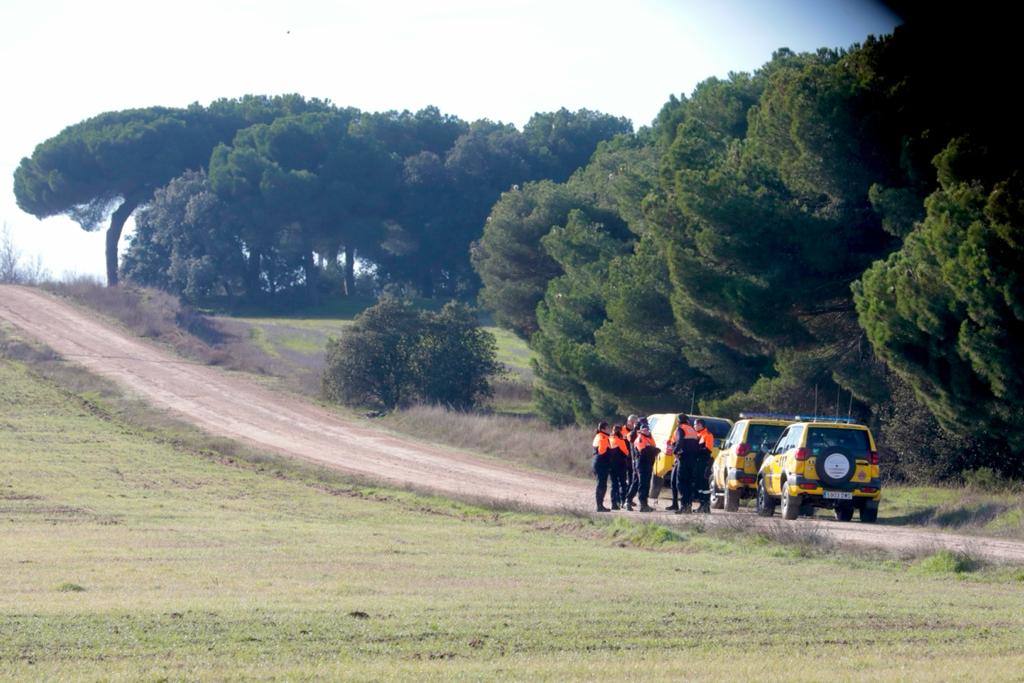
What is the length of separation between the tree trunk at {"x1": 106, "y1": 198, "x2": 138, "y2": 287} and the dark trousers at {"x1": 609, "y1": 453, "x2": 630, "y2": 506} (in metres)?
74.8

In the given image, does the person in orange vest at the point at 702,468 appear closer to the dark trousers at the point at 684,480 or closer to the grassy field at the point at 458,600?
the dark trousers at the point at 684,480

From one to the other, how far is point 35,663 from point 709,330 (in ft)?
90.4

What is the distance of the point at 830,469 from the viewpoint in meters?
23.3

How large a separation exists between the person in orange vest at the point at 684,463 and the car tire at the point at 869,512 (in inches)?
134

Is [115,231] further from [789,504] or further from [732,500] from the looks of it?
[789,504]

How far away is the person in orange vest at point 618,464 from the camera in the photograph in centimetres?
2655

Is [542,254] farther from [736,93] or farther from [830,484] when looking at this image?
[830,484]

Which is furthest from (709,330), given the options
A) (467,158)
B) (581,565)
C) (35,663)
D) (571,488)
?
(467,158)

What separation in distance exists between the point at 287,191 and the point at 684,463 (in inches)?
2520

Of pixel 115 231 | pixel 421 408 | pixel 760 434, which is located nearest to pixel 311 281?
pixel 115 231

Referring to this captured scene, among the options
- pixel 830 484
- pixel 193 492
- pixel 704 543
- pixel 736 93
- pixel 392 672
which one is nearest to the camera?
pixel 392 672

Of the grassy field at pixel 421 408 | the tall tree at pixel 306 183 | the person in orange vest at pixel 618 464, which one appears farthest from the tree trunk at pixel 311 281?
the person in orange vest at pixel 618 464

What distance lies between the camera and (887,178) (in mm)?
30516

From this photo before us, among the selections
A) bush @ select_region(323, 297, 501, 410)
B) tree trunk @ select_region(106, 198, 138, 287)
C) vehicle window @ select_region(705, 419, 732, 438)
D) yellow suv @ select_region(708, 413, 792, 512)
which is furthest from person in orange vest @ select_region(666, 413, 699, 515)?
tree trunk @ select_region(106, 198, 138, 287)
